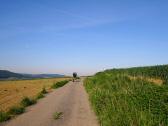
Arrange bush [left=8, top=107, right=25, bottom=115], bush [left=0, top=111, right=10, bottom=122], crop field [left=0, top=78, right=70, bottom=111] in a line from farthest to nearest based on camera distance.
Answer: crop field [left=0, top=78, right=70, bottom=111], bush [left=8, top=107, right=25, bottom=115], bush [left=0, top=111, right=10, bottom=122]

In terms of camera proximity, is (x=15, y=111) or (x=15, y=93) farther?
(x=15, y=93)

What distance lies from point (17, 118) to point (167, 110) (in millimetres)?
7188

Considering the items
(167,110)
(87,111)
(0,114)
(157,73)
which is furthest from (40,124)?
(157,73)

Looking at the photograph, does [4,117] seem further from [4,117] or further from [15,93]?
[15,93]

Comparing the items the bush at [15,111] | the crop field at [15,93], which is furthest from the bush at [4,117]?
the crop field at [15,93]

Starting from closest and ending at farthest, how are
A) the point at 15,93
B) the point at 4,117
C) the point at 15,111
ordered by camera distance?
the point at 4,117
the point at 15,111
the point at 15,93

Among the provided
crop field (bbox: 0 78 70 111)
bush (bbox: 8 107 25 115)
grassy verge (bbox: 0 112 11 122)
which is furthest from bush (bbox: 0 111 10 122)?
crop field (bbox: 0 78 70 111)

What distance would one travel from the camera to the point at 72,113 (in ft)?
50.5

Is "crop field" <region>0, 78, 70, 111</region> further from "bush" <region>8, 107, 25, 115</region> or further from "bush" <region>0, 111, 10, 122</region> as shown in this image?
"bush" <region>0, 111, 10, 122</region>

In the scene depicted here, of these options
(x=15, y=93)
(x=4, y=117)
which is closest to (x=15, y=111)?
(x=4, y=117)

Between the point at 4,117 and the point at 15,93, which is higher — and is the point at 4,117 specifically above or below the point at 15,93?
above

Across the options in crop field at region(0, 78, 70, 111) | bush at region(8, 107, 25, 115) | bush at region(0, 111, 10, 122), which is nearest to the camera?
bush at region(0, 111, 10, 122)

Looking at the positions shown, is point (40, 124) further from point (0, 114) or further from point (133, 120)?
point (133, 120)

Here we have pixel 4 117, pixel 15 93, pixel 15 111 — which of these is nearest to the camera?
pixel 4 117
